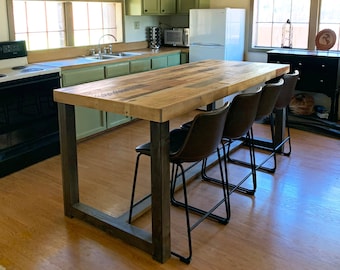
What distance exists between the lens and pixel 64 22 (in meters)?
4.66

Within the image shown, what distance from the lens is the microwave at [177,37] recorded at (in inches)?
232

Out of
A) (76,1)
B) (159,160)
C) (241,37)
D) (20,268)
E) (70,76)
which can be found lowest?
(20,268)

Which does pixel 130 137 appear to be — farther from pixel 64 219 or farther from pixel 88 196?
A: pixel 64 219

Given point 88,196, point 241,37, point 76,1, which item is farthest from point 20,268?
point 241,37

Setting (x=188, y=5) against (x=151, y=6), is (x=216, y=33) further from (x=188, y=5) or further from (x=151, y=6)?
(x=151, y=6)

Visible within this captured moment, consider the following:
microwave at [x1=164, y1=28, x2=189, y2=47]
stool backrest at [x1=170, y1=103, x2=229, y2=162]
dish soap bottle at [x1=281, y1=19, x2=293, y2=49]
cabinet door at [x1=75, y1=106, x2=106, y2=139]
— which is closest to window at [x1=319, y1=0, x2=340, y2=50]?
dish soap bottle at [x1=281, y1=19, x2=293, y2=49]

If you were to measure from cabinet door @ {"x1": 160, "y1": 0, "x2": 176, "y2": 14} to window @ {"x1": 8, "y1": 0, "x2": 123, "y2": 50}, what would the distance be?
648mm

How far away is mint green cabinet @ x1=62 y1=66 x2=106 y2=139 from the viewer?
4.03 metres

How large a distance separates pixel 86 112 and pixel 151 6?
2.00 meters

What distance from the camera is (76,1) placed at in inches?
184

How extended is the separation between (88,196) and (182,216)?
806mm

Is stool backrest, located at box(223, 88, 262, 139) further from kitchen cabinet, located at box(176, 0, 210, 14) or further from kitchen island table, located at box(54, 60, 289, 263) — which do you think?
kitchen cabinet, located at box(176, 0, 210, 14)

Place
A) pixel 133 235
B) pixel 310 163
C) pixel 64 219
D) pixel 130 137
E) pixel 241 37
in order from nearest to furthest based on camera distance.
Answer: pixel 133 235, pixel 64 219, pixel 310 163, pixel 130 137, pixel 241 37

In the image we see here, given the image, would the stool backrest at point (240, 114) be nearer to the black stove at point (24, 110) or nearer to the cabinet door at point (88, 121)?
the black stove at point (24, 110)
